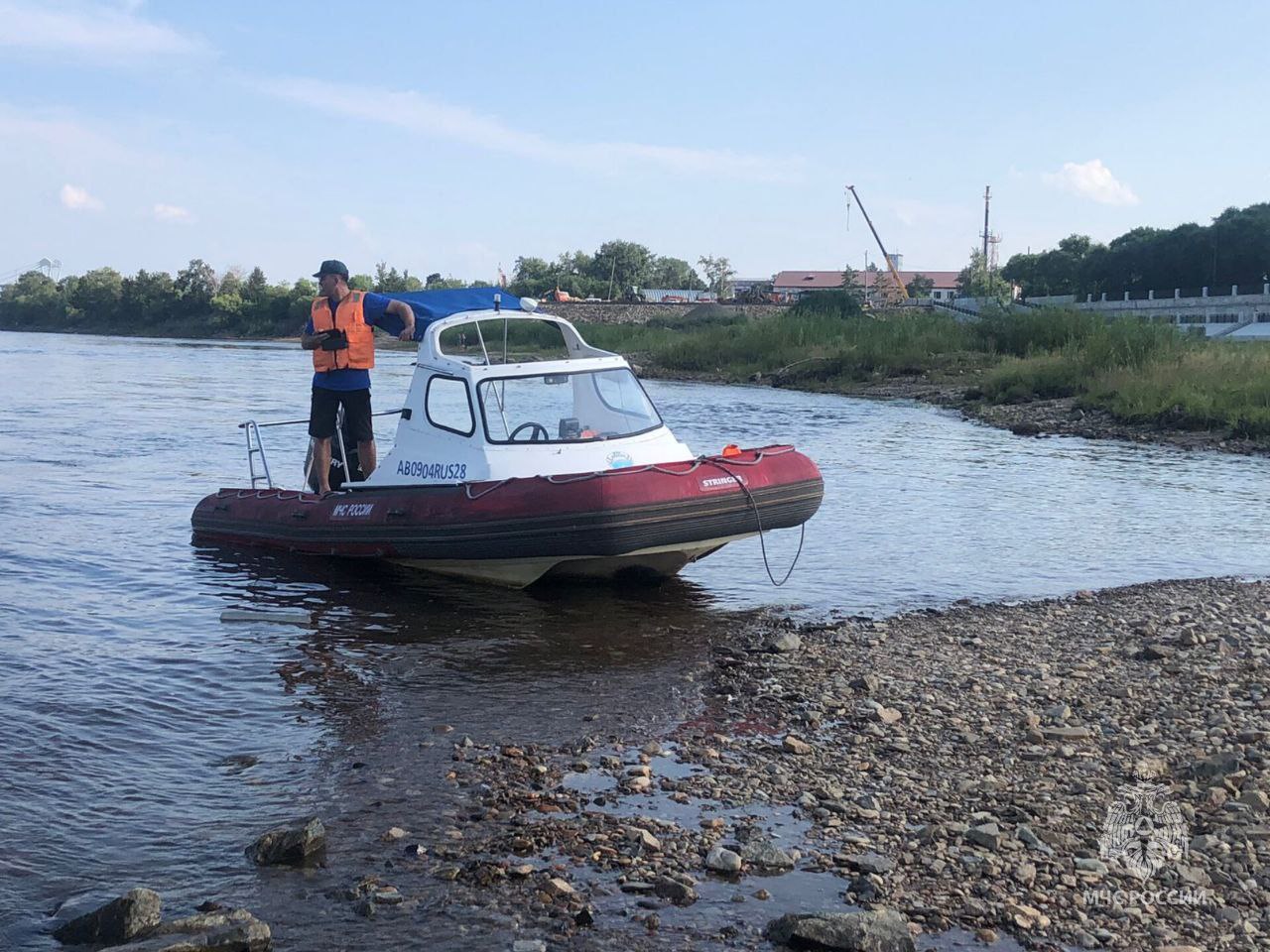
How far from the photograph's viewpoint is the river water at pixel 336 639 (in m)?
5.52

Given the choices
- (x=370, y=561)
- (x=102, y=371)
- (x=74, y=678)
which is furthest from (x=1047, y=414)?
(x=102, y=371)

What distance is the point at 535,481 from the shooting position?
390 inches

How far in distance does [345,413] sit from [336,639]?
10.1ft

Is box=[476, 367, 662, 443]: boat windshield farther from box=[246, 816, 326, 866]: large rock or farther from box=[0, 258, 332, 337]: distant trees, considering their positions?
box=[0, 258, 332, 337]: distant trees

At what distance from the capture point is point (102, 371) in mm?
44094

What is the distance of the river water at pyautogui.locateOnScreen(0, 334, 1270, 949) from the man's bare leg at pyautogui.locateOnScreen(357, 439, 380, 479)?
93cm

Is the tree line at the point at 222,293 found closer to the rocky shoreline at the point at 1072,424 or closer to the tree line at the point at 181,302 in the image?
the tree line at the point at 181,302

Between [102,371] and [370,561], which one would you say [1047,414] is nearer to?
[370,561]

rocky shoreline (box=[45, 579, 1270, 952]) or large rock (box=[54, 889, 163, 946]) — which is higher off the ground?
large rock (box=[54, 889, 163, 946])

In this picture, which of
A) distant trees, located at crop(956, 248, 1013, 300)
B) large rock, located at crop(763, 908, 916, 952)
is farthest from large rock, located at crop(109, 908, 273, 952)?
distant trees, located at crop(956, 248, 1013, 300)

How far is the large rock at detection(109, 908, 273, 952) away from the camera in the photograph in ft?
14.3

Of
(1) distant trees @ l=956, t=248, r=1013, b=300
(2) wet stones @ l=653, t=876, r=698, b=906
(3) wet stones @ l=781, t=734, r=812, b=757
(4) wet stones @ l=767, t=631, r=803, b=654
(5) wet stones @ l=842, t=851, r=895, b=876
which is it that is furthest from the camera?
(1) distant trees @ l=956, t=248, r=1013, b=300

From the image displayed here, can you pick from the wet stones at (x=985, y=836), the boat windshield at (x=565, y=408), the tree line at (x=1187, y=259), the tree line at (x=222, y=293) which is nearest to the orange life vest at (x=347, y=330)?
the boat windshield at (x=565, y=408)

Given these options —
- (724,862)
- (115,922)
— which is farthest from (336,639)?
(724,862)
